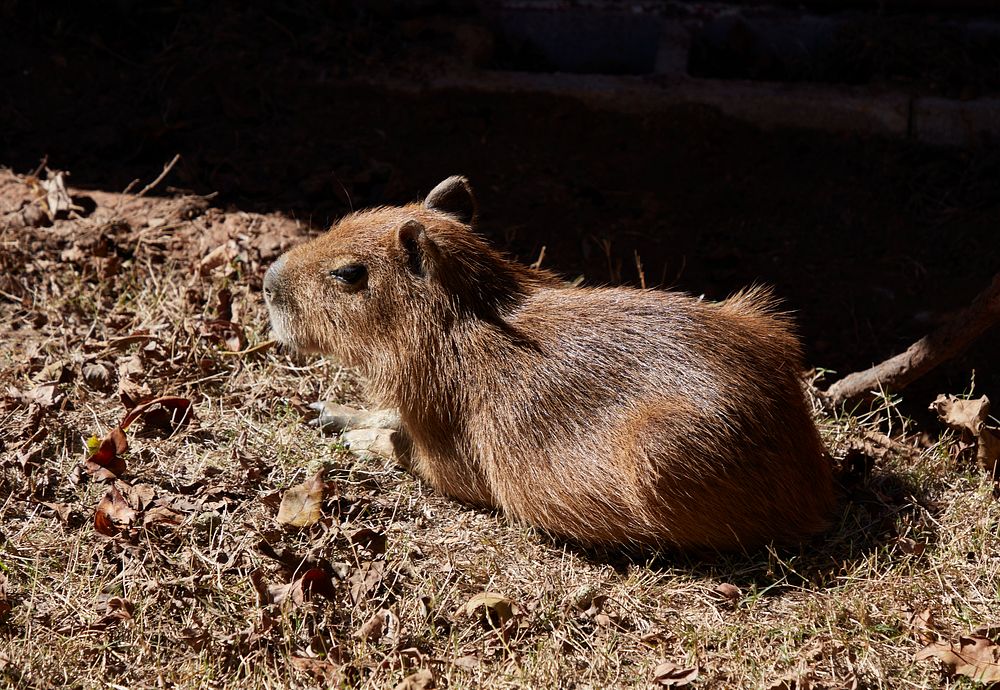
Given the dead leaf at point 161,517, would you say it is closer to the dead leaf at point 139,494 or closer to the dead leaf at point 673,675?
the dead leaf at point 139,494

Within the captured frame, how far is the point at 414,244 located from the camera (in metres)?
3.43

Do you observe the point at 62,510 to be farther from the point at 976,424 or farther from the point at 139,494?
the point at 976,424

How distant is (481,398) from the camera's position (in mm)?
3436

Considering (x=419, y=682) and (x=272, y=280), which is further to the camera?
(x=272, y=280)

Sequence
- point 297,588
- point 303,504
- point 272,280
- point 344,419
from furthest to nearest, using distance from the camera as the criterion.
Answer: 1. point 344,419
2. point 272,280
3. point 303,504
4. point 297,588

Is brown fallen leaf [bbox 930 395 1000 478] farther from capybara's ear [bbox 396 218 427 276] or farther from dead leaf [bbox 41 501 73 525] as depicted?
dead leaf [bbox 41 501 73 525]

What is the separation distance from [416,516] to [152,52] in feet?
11.8

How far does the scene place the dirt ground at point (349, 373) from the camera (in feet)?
10.1

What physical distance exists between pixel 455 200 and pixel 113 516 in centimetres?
163

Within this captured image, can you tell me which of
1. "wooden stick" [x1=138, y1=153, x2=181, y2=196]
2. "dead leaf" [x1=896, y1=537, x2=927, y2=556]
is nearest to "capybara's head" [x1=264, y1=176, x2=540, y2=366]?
"wooden stick" [x1=138, y1=153, x2=181, y2=196]

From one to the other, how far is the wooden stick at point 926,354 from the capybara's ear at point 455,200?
5.50 feet

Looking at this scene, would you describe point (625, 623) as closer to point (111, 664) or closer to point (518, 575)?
point (518, 575)

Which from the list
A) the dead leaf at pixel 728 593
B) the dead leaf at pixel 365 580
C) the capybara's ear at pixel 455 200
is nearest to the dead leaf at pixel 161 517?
the dead leaf at pixel 365 580

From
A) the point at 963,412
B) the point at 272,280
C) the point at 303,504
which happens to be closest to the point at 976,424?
the point at 963,412
